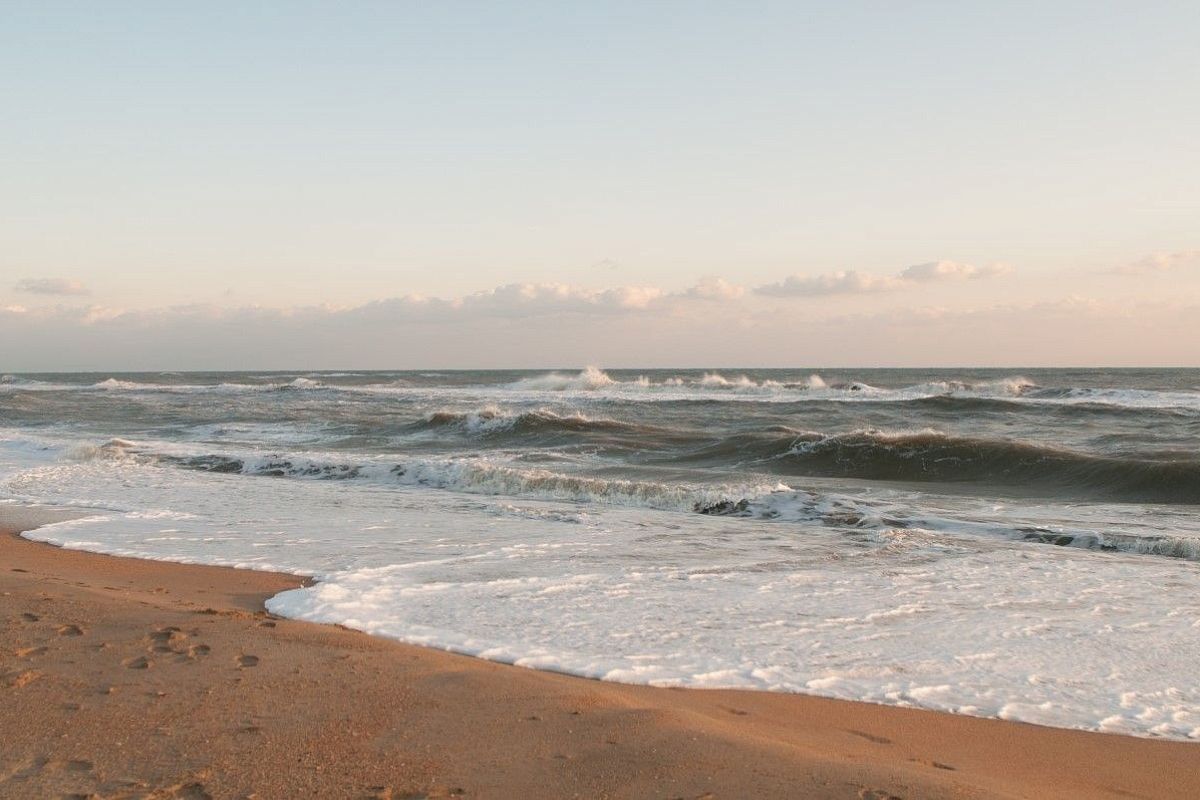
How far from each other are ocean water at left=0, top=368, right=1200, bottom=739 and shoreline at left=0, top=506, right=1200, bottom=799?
0.40 metres

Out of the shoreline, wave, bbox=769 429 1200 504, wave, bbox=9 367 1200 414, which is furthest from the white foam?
wave, bbox=9 367 1200 414

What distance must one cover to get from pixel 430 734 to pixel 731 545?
573cm

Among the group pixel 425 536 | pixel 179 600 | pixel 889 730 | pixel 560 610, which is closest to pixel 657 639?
pixel 560 610

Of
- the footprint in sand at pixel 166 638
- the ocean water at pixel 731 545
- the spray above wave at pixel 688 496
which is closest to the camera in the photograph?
the footprint in sand at pixel 166 638

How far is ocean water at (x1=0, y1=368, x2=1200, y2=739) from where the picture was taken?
5.11m

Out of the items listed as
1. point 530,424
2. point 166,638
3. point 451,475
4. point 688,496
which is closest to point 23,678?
point 166,638

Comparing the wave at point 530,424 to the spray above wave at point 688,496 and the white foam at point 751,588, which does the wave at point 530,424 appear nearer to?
the spray above wave at point 688,496

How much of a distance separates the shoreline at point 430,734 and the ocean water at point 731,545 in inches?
15.9

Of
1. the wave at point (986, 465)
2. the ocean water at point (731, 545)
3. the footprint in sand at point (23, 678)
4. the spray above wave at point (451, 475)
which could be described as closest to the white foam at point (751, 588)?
the ocean water at point (731, 545)

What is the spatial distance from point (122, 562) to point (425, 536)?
261 cm

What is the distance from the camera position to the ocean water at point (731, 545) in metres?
5.11

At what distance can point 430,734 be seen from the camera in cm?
365

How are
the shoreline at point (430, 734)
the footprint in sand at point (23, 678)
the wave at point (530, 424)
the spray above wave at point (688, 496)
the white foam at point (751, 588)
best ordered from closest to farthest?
the shoreline at point (430, 734) < the footprint in sand at point (23, 678) < the white foam at point (751, 588) < the spray above wave at point (688, 496) < the wave at point (530, 424)

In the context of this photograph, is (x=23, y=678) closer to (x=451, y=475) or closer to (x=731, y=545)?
(x=731, y=545)
